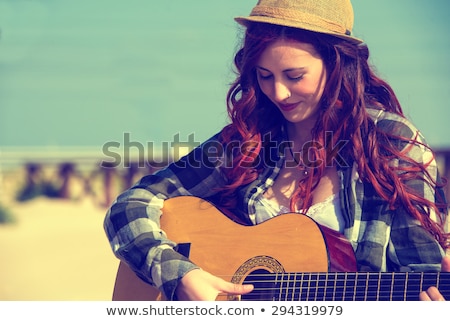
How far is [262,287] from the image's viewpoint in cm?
239

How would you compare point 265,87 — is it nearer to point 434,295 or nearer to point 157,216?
point 157,216

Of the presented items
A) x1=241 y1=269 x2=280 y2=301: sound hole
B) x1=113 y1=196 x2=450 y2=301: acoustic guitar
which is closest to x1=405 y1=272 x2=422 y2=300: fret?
x1=113 y1=196 x2=450 y2=301: acoustic guitar

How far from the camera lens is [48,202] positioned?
743 centimetres

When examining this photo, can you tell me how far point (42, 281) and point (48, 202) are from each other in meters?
2.01

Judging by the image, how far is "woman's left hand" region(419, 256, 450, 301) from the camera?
7.29ft

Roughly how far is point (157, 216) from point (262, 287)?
43cm

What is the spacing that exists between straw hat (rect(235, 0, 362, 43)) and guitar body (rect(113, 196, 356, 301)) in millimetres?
606

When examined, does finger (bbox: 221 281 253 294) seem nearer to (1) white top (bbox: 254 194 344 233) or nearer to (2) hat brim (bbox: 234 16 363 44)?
(1) white top (bbox: 254 194 344 233)

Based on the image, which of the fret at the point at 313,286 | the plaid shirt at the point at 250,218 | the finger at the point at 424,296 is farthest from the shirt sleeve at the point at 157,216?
the finger at the point at 424,296

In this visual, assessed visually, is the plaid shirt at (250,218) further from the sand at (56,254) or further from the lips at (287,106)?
the sand at (56,254)

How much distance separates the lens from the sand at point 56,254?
5.18 m

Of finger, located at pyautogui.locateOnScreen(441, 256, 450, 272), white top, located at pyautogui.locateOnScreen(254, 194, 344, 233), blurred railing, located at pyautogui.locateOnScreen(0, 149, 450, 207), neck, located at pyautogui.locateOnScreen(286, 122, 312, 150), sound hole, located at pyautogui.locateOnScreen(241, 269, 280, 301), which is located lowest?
blurred railing, located at pyautogui.locateOnScreen(0, 149, 450, 207)

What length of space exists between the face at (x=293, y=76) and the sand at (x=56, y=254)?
2.64m
